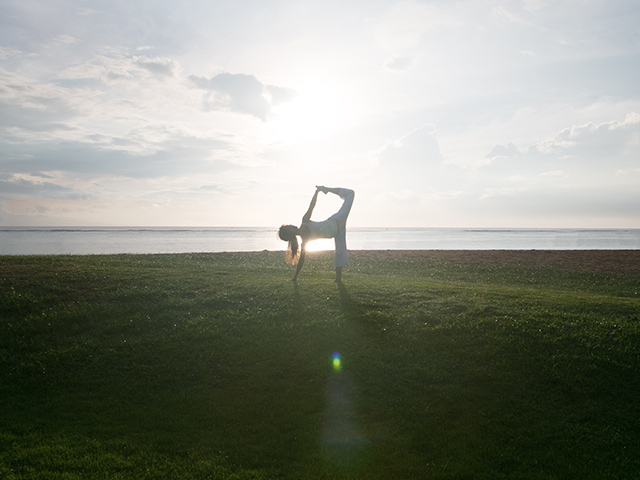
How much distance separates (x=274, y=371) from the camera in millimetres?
8430

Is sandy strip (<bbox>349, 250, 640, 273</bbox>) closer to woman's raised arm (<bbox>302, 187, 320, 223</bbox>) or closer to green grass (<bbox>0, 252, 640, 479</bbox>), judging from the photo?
green grass (<bbox>0, 252, 640, 479</bbox>)

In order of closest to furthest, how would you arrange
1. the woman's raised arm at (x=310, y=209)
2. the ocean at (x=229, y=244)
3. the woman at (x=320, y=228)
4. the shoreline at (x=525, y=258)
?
the woman at (x=320, y=228) → the woman's raised arm at (x=310, y=209) → the shoreline at (x=525, y=258) → the ocean at (x=229, y=244)

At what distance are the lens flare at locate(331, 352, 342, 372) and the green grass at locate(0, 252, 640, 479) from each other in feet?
0.34

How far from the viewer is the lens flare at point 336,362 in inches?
334

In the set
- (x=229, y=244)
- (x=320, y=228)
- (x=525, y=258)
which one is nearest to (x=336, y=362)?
(x=320, y=228)

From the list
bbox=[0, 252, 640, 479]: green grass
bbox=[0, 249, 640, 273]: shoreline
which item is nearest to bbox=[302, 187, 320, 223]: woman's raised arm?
bbox=[0, 252, 640, 479]: green grass

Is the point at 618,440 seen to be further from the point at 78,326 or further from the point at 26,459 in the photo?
the point at 78,326

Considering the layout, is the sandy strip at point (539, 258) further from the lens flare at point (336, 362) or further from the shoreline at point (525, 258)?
the lens flare at point (336, 362)

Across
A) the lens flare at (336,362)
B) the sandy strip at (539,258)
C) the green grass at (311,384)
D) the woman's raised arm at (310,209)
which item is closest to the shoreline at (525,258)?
the sandy strip at (539,258)

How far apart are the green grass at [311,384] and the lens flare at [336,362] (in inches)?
4.1

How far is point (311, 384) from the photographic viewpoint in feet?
26.3

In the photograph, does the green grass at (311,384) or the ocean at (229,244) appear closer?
the green grass at (311,384)

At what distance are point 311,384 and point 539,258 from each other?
23.5 metres

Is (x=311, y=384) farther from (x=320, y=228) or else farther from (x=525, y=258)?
(x=525, y=258)
